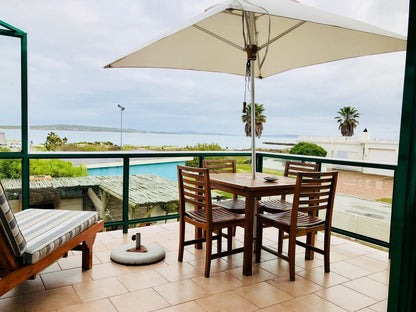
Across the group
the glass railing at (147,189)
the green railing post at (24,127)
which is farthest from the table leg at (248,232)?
the green railing post at (24,127)

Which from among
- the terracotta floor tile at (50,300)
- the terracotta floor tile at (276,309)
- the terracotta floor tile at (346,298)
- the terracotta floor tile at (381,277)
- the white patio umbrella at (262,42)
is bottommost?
the terracotta floor tile at (50,300)

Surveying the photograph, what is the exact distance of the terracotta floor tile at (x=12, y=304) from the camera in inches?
92.2

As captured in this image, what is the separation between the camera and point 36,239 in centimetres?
234

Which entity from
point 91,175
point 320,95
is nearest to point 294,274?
point 91,175

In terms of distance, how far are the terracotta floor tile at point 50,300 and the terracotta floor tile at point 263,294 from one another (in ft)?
4.26

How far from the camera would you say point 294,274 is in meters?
2.97

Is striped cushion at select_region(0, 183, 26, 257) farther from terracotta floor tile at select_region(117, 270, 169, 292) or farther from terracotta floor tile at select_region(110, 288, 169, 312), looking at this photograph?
terracotta floor tile at select_region(117, 270, 169, 292)

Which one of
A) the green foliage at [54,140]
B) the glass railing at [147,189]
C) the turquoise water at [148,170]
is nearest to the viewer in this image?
the glass railing at [147,189]

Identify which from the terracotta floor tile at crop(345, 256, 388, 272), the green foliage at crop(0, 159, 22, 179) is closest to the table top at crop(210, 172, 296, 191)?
the terracotta floor tile at crop(345, 256, 388, 272)

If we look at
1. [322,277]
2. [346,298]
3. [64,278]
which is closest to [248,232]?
[322,277]

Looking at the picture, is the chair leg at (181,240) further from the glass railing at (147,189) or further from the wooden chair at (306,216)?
the glass railing at (147,189)

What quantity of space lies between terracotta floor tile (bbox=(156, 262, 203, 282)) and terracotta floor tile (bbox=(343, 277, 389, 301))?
136 cm

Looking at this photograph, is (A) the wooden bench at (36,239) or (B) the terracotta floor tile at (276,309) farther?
(B) the terracotta floor tile at (276,309)

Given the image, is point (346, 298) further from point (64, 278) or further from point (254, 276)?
point (64, 278)
